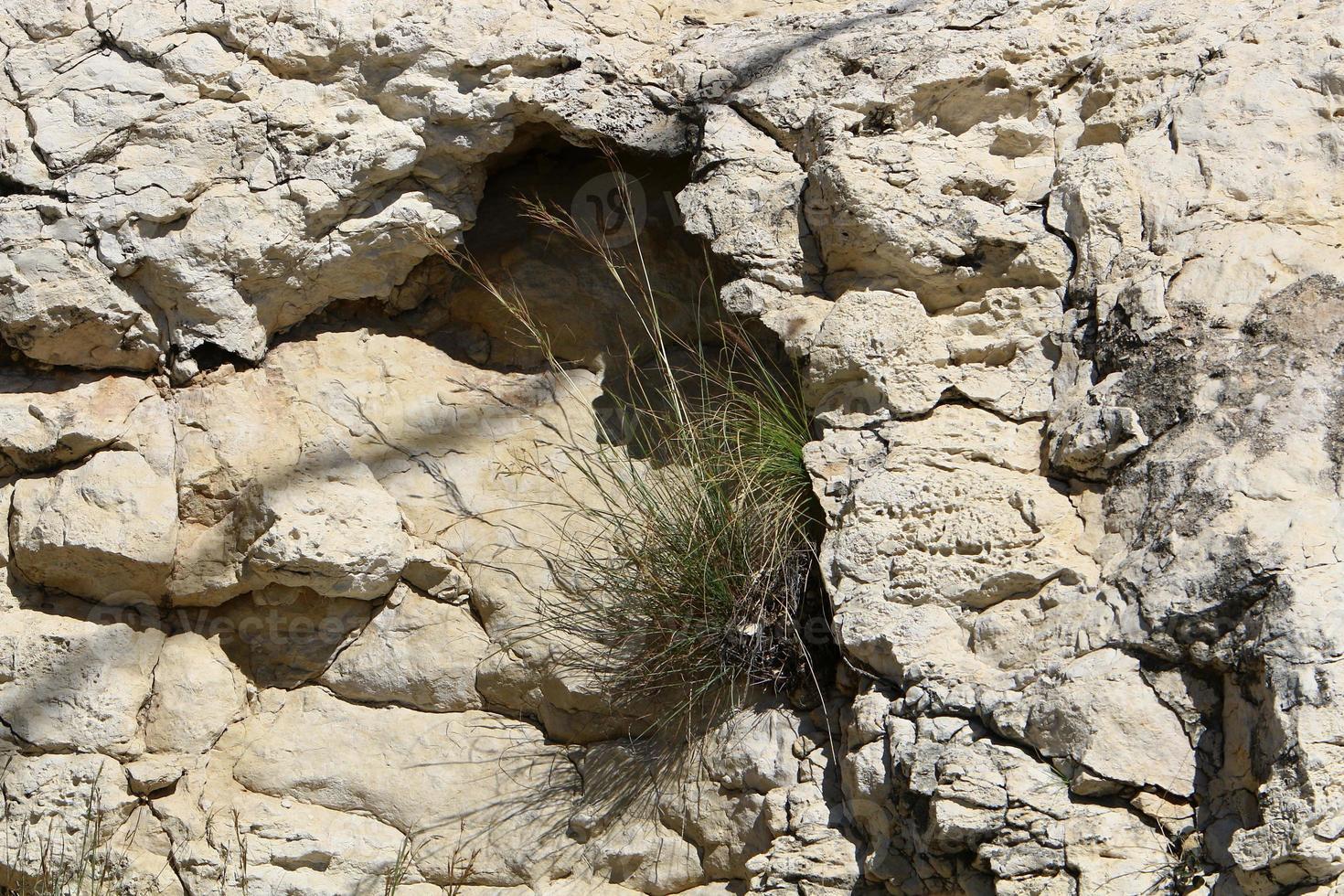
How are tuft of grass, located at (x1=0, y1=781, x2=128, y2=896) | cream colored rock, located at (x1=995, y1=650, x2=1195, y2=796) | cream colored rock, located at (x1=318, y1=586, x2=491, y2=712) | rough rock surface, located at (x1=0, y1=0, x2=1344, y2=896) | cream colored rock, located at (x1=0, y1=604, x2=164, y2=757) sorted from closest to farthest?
cream colored rock, located at (x1=995, y1=650, x2=1195, y2=796)
rough rock surface, located at (x1=0, y1=0, x2=1344, y2=896)
tuft of grass, located at (x1=0, y1=781, x2=128, y2=896)
cream colored rock, located at (x1=0, y1=604, x2=164, y2=757)
cream colored rock, located at (x1=318, y1=586, x2=491, y2=712)

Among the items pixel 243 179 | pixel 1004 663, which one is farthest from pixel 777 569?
pixel 243 179

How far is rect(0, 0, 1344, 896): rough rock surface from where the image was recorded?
2.38m

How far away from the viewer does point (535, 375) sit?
3.19 m

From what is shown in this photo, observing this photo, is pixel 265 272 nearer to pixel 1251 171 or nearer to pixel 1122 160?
pixel 1122 160

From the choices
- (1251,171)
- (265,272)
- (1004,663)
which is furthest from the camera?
(265,272)

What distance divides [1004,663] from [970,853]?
343 mm

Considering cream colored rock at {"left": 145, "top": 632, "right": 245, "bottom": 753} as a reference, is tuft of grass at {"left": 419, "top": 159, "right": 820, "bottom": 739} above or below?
above

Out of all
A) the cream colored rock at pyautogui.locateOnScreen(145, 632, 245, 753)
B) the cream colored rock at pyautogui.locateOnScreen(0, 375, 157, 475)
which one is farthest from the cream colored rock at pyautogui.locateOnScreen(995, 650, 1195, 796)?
the cream colored rock at pyautogui.locateOnScreen(0, 375, 157, 475)

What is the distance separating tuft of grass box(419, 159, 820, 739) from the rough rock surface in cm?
9

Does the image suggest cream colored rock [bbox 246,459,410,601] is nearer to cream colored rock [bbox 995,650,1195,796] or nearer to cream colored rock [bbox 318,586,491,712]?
cream colored rock [bbox 318,586,491,712]

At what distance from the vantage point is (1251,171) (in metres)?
2.54

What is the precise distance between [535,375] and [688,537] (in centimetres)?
74

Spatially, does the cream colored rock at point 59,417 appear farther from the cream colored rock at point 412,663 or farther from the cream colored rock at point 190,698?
the cream colored rock at point 412,663

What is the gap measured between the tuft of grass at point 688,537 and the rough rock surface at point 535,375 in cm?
9
